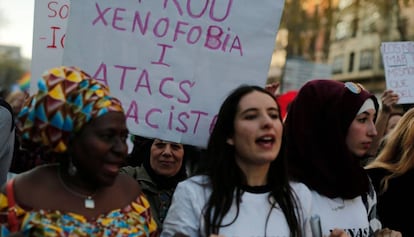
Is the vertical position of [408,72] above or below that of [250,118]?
above

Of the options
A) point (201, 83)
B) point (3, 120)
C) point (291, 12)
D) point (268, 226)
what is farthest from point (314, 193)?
point (291, 12)

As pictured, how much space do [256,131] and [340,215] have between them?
72 cm

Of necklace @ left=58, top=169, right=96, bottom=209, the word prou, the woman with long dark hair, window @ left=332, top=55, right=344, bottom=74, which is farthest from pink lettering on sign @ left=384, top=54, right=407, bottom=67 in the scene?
window @ left=332, top=55, right=344, bottom=74

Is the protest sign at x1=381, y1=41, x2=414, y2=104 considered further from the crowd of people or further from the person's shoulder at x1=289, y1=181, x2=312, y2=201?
the person's shoulder at x1=289, y1=181, x2=312, y2=201

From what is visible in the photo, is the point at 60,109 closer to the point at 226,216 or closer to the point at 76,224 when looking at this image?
the point at 76,224

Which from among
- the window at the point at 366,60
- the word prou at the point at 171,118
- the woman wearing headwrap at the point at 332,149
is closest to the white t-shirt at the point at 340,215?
the woman wearing headwrap at the point at 332,149

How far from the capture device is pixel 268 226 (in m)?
3.05

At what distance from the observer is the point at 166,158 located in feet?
13.8

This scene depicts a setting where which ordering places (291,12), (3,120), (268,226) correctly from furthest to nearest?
(291,12), (3,120), (268,226)

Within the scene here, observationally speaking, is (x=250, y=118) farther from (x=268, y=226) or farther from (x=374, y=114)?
(x=374, y=114)

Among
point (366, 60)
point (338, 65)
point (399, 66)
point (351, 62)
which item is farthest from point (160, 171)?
point (338, 65)

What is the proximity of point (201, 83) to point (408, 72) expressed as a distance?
71.6 inches

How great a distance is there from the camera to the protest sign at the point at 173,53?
143 inches

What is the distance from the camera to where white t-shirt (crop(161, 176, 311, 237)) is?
9.93 feet
